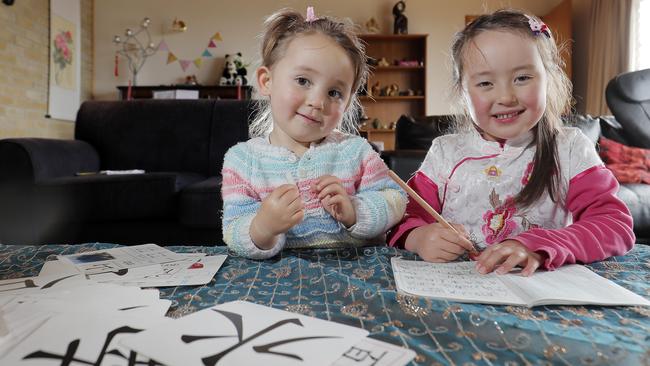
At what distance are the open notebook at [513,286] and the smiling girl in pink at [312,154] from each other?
0.19 meters

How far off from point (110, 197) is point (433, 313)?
1692 mm

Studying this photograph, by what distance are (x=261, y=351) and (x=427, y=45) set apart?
5184mm

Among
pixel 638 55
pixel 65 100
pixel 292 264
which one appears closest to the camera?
pixel 292 264

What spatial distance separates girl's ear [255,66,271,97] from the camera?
0.94m

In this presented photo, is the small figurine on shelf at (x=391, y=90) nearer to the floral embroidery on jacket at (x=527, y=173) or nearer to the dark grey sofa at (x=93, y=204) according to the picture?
the dark grey sofa at (x=93, y=204)

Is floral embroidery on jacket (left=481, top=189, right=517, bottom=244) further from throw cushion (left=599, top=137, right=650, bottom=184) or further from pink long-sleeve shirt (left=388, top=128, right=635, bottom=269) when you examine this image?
throw cushion (left=599, top=137, right=650, bottom=184)

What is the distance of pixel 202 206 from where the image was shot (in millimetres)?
1865

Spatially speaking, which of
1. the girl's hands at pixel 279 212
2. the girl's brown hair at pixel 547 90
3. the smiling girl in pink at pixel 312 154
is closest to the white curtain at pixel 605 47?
the girl's brown hair at pixel 547 90

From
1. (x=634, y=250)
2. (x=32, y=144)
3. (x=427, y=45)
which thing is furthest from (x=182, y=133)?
(x=427, y=45)

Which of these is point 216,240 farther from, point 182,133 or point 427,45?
point 427,45

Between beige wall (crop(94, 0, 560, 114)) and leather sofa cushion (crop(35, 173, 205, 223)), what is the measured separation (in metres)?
3.43

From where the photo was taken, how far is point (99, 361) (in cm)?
38

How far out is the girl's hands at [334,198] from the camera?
767 millimetres

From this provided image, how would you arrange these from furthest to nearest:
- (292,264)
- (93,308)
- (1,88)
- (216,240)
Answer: (1,88), (216,240), (292,264), (93,308)
